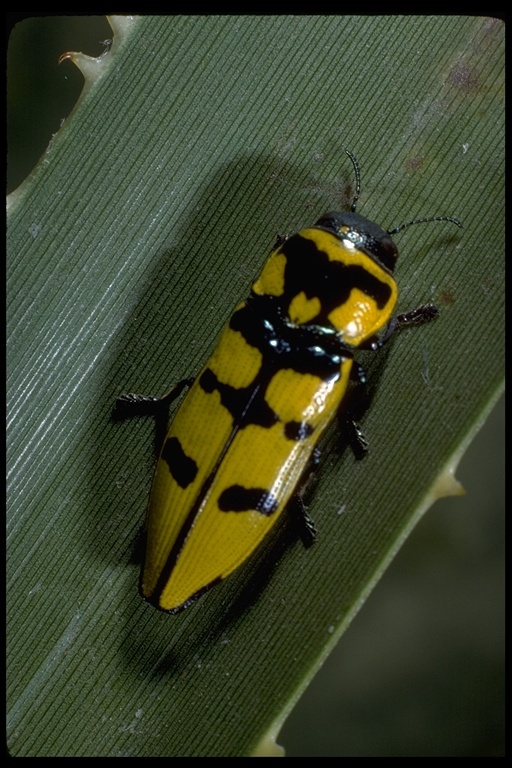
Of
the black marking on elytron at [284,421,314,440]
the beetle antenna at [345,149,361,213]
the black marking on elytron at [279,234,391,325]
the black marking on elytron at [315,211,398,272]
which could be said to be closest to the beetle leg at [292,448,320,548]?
the black marking on elytron at [284,421,314,440]

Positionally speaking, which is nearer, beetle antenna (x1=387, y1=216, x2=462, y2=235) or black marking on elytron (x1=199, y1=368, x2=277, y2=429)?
black marking on elytron (x1=199, y1=368, x2=277, y2=429)

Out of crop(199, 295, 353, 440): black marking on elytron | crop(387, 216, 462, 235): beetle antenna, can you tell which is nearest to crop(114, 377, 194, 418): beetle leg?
crop(199, 295, 353, 440): black marking on elytron

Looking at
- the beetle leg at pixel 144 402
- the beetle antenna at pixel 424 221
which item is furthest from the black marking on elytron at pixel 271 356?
the beetle antenna at pixel 424 221

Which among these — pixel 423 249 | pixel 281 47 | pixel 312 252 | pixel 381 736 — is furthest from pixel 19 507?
pixel 381 736

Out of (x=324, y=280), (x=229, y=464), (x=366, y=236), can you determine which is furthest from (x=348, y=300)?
(x=229, y=464)

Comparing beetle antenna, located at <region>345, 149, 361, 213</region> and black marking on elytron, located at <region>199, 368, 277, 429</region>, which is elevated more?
beetle antenna, located at <region>345, 149, 361, 213</region>

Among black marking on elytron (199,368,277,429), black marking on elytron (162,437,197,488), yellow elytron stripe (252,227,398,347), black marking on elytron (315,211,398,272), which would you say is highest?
black marking on elytron (315,211,398,272)

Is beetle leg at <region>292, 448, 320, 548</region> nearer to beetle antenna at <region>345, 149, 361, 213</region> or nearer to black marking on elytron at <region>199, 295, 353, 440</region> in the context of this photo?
black marking on elytron at <region>199, 295, 353, 440</region>

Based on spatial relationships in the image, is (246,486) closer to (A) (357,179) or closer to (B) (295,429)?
(B) (295,429)
